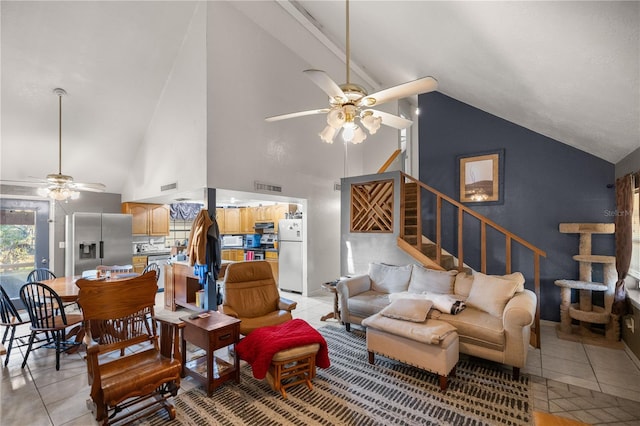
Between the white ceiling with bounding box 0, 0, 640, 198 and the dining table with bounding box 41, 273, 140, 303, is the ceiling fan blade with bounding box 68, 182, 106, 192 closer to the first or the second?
the white ceiling with bounding box 0, 0, 640, 198

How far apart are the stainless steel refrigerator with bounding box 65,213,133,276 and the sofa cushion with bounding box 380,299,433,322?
5.40 meters

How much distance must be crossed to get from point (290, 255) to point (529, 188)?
4446 millimetres

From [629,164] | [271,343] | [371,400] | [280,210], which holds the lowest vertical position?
[371,400]

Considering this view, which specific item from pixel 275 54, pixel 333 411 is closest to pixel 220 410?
pixel 333 411

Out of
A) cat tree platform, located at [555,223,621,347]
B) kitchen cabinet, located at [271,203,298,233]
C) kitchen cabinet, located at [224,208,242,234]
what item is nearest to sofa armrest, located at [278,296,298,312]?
cat tree platform, located at [555,223,621,347]

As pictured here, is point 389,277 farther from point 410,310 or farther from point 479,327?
point 479,327

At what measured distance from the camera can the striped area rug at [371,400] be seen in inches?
88.9

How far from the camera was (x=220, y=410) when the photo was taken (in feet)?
7.83

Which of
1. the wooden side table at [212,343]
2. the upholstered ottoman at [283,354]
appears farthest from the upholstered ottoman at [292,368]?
the wooden side table at [212,343]

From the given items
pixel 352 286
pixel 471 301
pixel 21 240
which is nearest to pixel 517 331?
pixel 471 301

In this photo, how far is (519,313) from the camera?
2.72 meters

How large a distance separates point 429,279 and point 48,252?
666 centimetres

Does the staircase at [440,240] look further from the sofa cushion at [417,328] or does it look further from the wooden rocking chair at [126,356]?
the wooden rocking chair at [126,356]

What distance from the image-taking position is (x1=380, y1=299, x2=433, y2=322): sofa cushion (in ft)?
9.53
